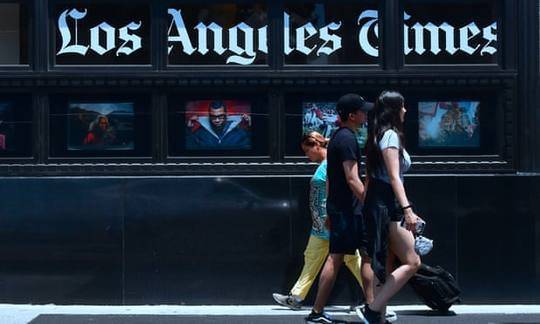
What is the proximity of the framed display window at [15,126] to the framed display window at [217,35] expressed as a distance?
1391mm

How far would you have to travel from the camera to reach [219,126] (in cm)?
996

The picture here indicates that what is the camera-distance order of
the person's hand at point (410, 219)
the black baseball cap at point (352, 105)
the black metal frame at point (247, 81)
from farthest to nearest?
the black metal frame at point (247, 81)
the black baseball cap at point (352, 105)
the person's hand at point (410, 219)

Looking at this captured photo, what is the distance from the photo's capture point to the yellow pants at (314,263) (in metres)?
9.37

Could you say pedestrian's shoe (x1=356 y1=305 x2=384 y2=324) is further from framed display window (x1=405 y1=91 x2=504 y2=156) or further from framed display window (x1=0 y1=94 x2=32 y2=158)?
framed display window (x1=0 y1=94 x2=32 y2=158)

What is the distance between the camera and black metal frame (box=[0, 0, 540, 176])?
987cm

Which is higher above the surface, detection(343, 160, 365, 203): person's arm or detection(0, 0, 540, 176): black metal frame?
detection(0, 0, 540, 176): black metal frame

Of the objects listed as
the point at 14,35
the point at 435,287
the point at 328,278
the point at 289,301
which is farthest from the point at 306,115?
the point at 14,35

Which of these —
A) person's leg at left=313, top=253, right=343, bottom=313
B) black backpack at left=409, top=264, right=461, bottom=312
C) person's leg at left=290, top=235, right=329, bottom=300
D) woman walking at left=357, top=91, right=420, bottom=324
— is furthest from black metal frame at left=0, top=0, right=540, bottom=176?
woman walking at left=357, top=91, right=420, bottom=324

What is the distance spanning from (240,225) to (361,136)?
139 cm

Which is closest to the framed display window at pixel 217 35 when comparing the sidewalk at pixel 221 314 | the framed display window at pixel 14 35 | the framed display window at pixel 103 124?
the framed display window at pixel 103 124

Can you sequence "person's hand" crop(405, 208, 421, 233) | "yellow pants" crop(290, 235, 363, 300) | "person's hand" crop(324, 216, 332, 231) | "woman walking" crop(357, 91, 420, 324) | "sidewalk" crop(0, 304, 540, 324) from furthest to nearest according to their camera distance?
"yellow pants" crop(290, 235, 363, 300) → "sidewalk" crop(0, 304, 540, 324) → "person's hand" crop(324, 216, 332, 231) → "woman walking" crop(357, 91, 420, 324) → "person's hand" crop(405, 208, 421, 233)

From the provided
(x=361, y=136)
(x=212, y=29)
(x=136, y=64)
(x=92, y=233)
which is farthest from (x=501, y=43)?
(x=92, y=233)

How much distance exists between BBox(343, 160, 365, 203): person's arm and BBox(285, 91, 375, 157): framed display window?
1449 millimetres

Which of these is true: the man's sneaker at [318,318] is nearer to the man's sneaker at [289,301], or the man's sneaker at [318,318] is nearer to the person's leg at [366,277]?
the person's leg at [366,277]
